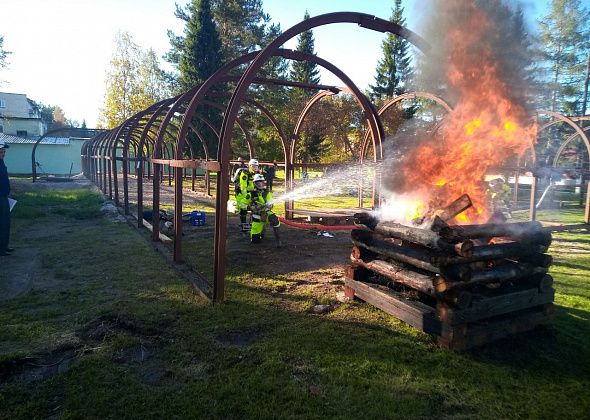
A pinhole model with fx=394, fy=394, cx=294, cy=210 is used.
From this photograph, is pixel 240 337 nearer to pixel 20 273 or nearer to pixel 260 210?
pixel 20 273

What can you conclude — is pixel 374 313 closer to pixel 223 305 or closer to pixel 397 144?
pixel 223 305

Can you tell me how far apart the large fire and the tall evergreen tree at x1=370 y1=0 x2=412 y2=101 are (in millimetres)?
38154

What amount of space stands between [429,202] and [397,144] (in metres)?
1.81

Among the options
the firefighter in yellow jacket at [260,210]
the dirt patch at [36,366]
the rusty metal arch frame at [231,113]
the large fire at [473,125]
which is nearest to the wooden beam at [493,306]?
the large fire at [473,125]

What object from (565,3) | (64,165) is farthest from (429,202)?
(64,165)

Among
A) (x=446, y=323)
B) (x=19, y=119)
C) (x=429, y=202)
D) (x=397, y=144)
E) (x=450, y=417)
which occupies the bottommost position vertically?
(x=450, y=417)

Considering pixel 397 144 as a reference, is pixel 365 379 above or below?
below

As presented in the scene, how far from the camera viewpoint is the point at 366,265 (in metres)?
5.32

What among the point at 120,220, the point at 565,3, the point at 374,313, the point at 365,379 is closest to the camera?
the point at 365,379

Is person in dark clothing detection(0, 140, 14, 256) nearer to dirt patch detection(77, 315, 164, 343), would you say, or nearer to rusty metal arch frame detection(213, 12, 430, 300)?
dirt patch detection(77, 315, 164, 343)

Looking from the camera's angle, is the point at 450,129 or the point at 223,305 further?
the point at 450,129

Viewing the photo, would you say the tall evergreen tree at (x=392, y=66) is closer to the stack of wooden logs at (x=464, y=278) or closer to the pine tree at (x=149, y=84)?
the pine tree at (x=149, y=84)

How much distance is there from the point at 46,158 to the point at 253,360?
148 feet

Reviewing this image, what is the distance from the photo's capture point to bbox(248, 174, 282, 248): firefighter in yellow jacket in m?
8.77
